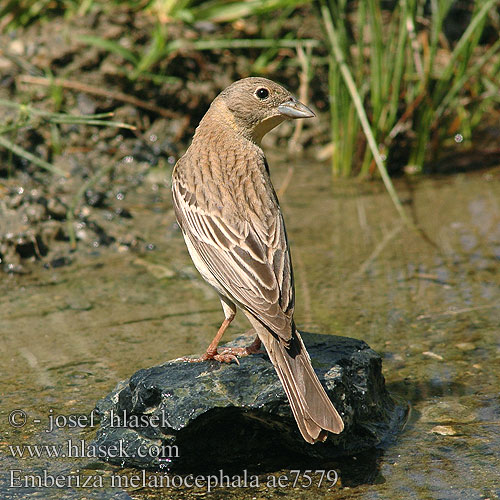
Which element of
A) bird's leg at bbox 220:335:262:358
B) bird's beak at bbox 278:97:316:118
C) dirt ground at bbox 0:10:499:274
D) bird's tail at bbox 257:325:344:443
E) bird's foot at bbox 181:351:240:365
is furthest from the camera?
dirt ground at bbox 0:10:499:274

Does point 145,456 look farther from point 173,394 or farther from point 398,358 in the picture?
point 398,358

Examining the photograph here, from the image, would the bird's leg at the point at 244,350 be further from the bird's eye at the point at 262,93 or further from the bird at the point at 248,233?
the bird's eye at the point at 262,93

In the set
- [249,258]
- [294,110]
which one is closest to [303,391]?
[249,258]

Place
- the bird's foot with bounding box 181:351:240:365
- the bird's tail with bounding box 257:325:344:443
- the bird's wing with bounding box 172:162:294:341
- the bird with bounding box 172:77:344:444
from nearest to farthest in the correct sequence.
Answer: the bird's tail with bounding box 257:325:344:443
the bird with bounding box 172:77:344:444
the bird's wing with bounding box 172:162:294:341
the bird's foot with bounding box 181:351:240:365

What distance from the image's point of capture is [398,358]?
448 centimetres

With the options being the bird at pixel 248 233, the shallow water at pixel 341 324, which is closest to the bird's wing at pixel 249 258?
the bird at pixel 248 233

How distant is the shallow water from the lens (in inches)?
134

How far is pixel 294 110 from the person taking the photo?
477 cm

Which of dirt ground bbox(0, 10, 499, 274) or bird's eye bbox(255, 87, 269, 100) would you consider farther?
dirt ground bbox(0, 10, 499, 274)

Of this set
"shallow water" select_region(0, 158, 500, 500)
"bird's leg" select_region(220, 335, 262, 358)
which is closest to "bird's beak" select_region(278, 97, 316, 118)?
"shallow water" select_region(0, 158, 500, 500)

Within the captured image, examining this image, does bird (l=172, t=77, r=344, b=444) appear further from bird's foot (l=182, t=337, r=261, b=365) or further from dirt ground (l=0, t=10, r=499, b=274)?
dirt ground (l=0, t=10, r=499, b=274)

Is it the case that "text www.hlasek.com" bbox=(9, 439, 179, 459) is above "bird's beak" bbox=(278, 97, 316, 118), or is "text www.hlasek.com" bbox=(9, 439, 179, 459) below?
below

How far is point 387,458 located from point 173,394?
3.00ft

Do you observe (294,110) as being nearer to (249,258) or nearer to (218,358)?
(249,258)
